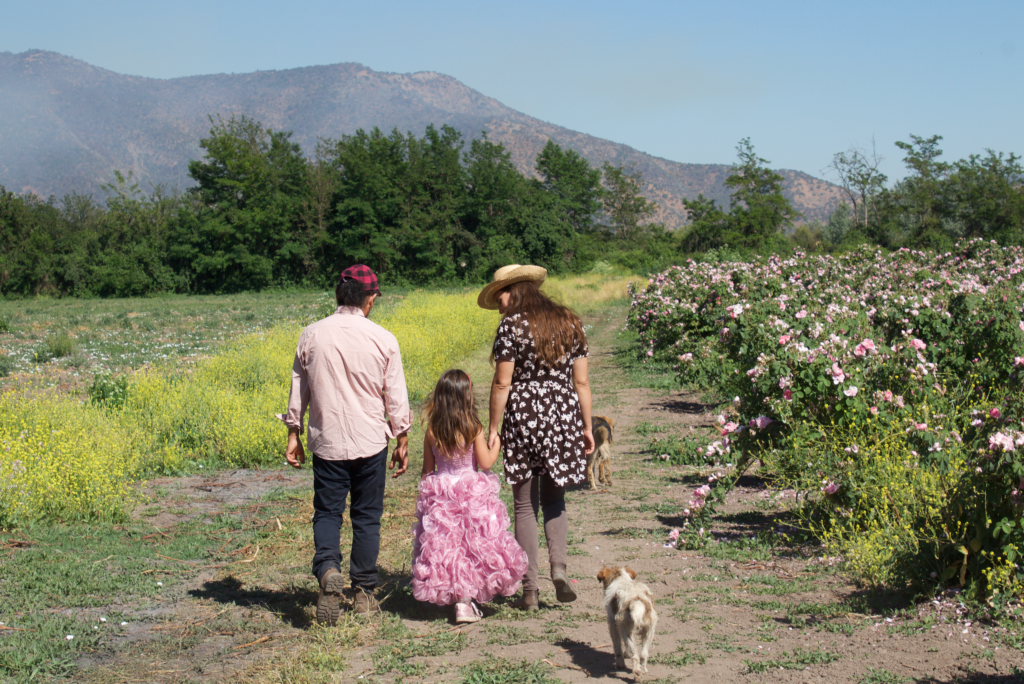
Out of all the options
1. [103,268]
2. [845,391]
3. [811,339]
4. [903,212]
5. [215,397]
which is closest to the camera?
[845,391]

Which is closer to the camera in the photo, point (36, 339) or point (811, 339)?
point (811, 339)

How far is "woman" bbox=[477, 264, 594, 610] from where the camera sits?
3.96 m

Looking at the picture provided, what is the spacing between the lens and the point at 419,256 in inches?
2037

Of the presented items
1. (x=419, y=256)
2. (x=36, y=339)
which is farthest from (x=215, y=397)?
(x=419, y=256)

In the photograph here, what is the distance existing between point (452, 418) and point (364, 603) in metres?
1.08

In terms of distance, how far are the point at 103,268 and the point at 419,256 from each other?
69.9 feet

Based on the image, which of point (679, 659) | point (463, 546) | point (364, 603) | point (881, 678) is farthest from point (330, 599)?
point (881, 678)

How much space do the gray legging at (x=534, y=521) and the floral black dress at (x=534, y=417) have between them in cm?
9

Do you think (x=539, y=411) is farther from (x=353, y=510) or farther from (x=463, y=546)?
(x=353, y=510)

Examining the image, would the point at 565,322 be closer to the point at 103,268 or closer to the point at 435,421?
the point at 435,421

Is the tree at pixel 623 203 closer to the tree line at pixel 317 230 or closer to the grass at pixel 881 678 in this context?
the tree line at pixel 317 230

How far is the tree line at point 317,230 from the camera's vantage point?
51438 millimetres

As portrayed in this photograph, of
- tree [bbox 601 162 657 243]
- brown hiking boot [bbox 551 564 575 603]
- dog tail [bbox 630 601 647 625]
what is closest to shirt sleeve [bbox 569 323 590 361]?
brown hiking boot [bbox 551 564 575 603]

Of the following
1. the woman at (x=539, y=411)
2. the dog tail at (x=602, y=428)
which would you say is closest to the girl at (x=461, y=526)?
the woman at (x=539, y=411)
